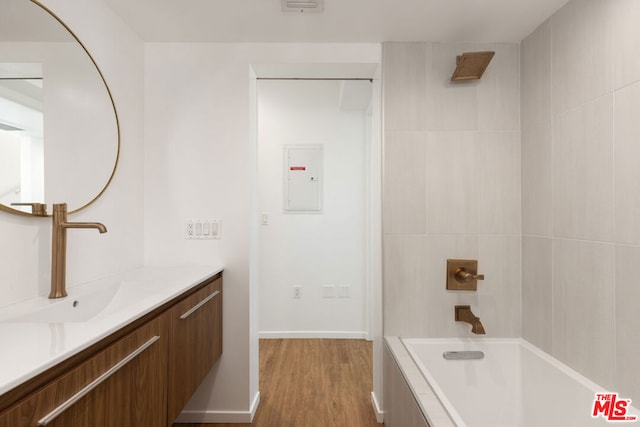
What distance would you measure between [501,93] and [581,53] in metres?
0.49

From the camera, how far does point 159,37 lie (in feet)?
6.56

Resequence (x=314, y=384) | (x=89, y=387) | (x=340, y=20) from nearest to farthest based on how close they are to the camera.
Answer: (x=89, y=387)
(x=340, y=20)
(x=314, y=384)

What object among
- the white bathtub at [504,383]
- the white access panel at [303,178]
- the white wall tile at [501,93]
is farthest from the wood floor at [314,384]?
the white wall tile at [501,93]

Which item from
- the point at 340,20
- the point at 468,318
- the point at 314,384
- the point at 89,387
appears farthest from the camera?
the point at 314,384

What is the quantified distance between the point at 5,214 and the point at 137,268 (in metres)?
0.85

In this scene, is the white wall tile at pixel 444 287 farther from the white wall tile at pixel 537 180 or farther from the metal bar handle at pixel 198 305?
the metal bar handle at pixel 198 305

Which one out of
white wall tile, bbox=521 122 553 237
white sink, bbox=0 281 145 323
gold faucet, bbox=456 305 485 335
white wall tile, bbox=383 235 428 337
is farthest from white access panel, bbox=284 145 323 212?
white sink, bbox=0 281 145 323

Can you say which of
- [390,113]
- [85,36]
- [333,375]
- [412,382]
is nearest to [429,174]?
[390,113]

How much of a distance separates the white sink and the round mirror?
332mm

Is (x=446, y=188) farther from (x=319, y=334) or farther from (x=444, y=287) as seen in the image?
(x=319, y=334)

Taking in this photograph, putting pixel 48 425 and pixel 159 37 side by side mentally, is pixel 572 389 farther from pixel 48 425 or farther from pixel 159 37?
pixel 159 37

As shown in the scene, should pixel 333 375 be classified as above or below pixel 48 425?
below

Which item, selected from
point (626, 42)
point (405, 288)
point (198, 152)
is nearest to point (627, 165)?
point (626, 42)

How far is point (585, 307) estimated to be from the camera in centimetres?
→ 155
